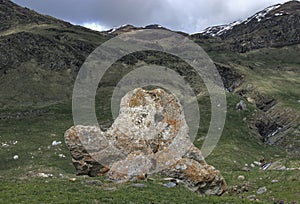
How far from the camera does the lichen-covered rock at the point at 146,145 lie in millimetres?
29203

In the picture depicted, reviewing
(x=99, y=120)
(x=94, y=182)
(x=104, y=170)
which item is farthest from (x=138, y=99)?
(x=99, y=120)

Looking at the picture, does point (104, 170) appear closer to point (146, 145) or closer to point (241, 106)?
Result: point (146, 145)

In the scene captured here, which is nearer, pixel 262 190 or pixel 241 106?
pixel 262 190

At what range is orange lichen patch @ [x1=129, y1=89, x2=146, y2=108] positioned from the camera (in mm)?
35156

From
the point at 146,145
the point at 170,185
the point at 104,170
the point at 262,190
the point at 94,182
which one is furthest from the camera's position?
the point at 104,170

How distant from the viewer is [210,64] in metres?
160

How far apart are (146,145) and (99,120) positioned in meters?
49.9

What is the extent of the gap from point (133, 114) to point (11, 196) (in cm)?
1468

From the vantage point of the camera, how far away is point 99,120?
266ft

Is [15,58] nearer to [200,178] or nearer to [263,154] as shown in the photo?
[263,154]

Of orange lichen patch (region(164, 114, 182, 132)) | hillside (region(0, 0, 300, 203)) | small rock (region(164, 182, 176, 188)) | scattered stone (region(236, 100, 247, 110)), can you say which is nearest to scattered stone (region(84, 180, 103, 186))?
hillside (region(0, 0, 300, 203))

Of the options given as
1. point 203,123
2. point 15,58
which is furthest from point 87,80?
point 203,123

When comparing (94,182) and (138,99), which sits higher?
(138,99)

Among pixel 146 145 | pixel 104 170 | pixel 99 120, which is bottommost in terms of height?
pixel 104 170
